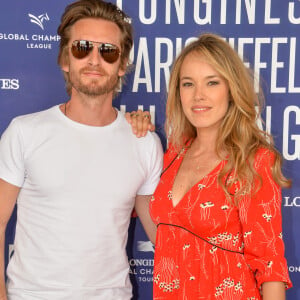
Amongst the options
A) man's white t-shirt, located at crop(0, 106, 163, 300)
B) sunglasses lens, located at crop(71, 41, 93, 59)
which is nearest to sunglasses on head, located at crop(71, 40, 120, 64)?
sunglasses lens, located at crop(71, 41, 93, 59)

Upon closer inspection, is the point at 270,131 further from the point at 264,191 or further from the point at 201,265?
the point at 201,265

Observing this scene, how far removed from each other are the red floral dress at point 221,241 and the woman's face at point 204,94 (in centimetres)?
20

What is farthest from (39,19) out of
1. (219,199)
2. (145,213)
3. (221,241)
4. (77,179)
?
(221,241)

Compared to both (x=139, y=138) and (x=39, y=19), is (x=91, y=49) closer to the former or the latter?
(x=139, y=138)

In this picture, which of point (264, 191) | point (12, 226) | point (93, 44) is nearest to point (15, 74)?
point (93, 44)

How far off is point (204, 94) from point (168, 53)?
58 centimetres

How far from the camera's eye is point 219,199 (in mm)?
1729

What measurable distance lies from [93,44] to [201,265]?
101 centimetres

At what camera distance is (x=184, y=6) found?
2295 mm

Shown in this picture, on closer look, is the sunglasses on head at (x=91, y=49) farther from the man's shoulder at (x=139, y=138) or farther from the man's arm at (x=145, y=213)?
the man's arm at (x=145, y=213)

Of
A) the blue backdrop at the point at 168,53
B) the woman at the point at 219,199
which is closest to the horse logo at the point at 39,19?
the blue backdrop at the point at 168,53

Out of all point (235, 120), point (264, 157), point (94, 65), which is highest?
point (94, 65)

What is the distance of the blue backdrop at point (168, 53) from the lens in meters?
2.29

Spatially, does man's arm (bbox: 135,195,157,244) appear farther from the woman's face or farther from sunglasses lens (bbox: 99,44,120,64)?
sunglasses lens (bbox: 99,44,120,64)
